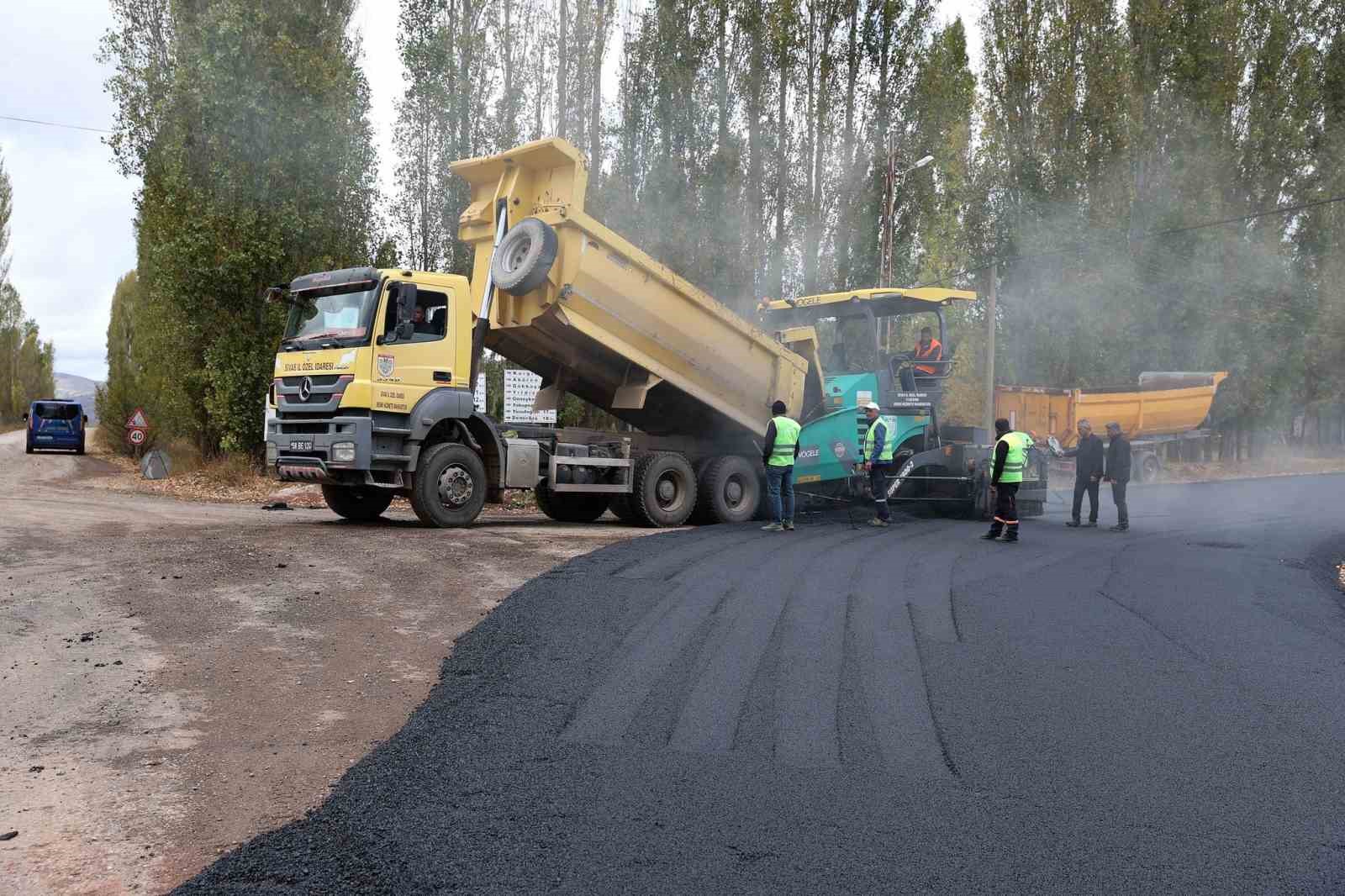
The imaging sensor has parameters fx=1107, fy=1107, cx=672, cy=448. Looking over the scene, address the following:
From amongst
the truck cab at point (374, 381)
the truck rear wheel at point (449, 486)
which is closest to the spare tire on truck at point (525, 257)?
the truck cab at point (374, 381)

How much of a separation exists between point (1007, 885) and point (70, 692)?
4.49 meters

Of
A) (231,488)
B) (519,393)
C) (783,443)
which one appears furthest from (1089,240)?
(231,488)

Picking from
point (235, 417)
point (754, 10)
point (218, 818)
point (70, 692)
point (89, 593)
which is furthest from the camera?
point (754, 10)

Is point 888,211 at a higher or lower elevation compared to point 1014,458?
higher

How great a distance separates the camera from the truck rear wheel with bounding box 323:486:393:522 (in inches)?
516

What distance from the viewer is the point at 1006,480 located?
12.6 metres

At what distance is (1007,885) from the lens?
11.3ft

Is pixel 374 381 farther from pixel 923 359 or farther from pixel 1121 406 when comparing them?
pixel 1121 406

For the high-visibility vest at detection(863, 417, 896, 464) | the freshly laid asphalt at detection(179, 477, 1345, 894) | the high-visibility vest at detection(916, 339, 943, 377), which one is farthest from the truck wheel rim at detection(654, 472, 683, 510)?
the freshly laid asphalt at detection(179, 477, 1345, 894)

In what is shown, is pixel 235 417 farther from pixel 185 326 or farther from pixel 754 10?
pixel 754 10

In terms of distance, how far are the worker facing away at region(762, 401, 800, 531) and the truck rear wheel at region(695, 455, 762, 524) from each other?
0.74 metres

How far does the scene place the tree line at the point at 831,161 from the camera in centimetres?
1866

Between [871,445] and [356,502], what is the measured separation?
6.31 m

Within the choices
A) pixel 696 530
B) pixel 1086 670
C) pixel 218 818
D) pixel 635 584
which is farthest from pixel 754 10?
pixel 218 818
